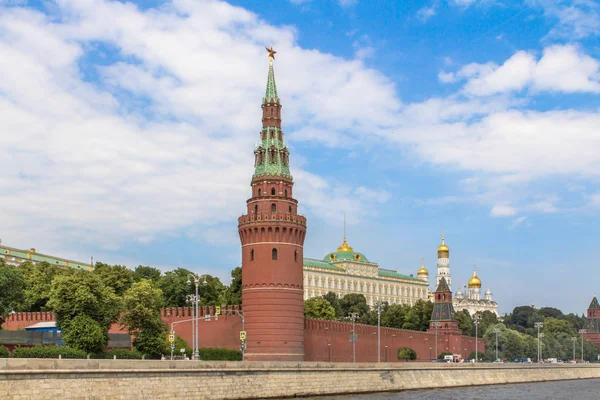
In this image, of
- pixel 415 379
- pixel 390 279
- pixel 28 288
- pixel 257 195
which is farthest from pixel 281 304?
pixel 390 279

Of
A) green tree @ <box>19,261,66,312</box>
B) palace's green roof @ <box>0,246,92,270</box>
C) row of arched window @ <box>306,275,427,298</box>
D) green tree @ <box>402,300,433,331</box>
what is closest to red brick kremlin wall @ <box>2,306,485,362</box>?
green tree @ <box>19,261,66,312</box>

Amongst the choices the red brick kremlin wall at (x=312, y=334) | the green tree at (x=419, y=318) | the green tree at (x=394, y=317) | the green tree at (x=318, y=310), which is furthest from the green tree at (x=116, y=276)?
the green tree at (x=419, y=318)

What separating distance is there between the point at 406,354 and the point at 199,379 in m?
54.3

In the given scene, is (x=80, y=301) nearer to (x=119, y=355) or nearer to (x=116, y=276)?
(x=119, y=355)

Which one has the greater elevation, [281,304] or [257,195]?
[257,195]

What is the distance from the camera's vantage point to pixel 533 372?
101 meters

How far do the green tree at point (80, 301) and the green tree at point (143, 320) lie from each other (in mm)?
1788

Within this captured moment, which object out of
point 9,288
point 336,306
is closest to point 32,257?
point 336,306

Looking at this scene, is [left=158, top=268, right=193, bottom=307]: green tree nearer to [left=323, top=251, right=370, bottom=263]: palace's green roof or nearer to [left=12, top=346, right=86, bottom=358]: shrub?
[left=12, top=346, right=86, bottom=358]: shrub

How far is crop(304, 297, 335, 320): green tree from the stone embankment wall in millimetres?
25513

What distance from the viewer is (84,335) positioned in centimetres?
5966

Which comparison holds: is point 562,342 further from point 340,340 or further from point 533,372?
point 340,340

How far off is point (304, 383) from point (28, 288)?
139 feet

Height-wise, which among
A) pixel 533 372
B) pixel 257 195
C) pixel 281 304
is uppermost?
pixel 257 195
